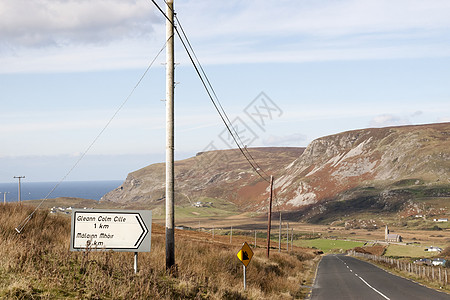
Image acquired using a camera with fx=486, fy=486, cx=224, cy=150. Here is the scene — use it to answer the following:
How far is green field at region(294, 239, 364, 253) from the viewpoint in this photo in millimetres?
126250

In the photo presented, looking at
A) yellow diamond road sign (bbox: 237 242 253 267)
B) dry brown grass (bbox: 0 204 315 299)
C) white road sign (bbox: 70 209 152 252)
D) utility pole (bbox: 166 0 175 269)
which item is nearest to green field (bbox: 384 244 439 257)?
yellow diamond road sign (bbox: 237 242 253 267)

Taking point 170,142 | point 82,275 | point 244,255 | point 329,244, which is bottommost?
point 329,244

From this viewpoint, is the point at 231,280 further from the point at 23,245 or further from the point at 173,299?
the point at 23,245

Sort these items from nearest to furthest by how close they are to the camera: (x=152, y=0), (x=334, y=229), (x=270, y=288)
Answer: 1. (x=152, y=0)
2. (x=270, y=288)
3. (x=334, y=229)

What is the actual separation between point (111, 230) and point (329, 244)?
12853cm

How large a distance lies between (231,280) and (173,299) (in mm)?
7551

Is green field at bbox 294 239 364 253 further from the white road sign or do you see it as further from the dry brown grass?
the white road sign

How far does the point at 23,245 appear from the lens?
11.8 m

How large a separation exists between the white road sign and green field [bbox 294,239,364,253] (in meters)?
114

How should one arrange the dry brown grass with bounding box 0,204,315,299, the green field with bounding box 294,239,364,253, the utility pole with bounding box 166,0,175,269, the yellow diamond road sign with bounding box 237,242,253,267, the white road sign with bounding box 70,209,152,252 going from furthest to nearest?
1. the green field with bounding box 294,239,364,253
2. the yellow diamond road sign with bounding box 237,242,253,267
3. the utility pole with bounding box 166,0,175,269
4. the white road sign with bounding box 70,209,152,252
5. the dry brown grass with bounding box 0,204,315,299

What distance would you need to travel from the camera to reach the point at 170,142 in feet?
46.2

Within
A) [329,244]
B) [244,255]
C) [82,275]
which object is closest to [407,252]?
[329,244]

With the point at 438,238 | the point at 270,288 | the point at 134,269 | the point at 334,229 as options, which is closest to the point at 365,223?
the point at 334,229

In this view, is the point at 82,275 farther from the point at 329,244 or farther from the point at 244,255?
the point at 329,244
